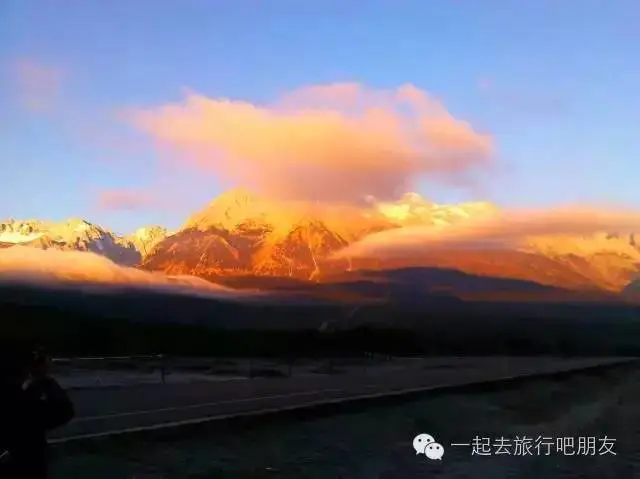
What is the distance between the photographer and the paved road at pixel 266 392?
300 inches

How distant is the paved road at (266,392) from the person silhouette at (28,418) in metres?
2.96

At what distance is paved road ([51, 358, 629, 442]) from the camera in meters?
7.63

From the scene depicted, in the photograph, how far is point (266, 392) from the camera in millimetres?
10469

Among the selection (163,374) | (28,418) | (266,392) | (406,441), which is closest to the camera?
(28,418)

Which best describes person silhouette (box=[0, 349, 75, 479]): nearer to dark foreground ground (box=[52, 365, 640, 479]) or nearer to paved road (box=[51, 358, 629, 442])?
dark foreground ground (box=[52, 365, 640, 479])

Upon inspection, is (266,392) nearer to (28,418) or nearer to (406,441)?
(406,441)

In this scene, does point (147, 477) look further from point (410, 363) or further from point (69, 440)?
point (410, 363)

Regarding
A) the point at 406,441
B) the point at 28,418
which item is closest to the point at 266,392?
the point at 406,441

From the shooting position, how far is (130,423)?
287 inches

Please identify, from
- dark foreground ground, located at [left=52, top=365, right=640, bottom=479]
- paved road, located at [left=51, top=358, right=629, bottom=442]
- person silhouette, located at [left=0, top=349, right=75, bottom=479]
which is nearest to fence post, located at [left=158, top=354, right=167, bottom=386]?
paved road, located at [left=51, top=358, right=629, bottom=442]

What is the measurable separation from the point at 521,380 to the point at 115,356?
432 cm

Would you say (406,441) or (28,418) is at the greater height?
(28,418)

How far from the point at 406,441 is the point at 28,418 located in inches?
Answer: 136

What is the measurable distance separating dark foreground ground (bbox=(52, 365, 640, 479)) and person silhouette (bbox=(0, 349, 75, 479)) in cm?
206
